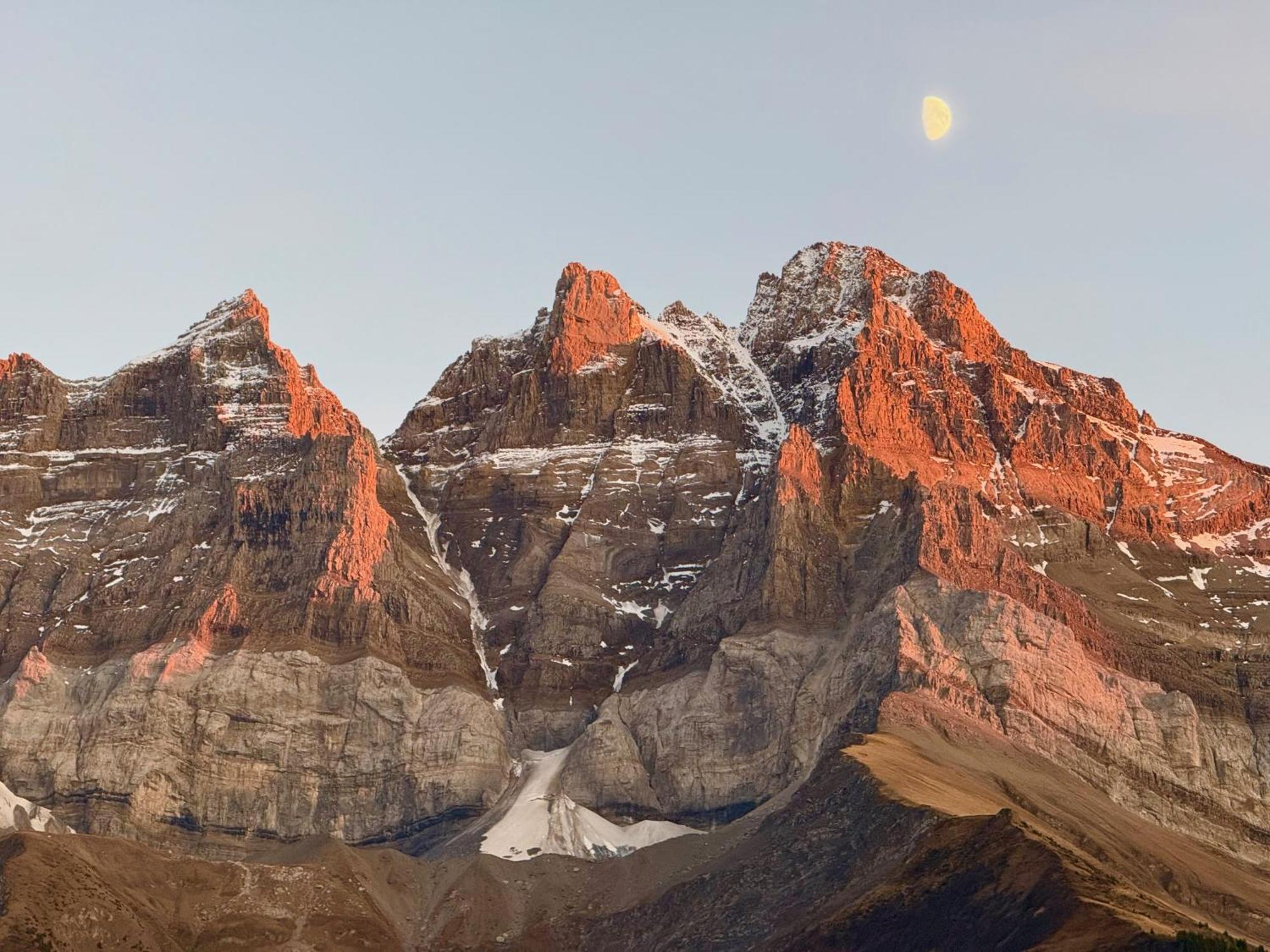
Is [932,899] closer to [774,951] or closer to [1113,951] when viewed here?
[774,951]

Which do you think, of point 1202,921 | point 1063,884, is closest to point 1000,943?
point 1063,884

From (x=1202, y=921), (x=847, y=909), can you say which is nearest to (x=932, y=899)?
(x=847, y=909)

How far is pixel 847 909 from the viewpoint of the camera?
197 m

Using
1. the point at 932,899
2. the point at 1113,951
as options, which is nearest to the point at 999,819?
the point at 932,899

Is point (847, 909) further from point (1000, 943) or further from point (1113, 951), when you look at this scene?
point (1113, 951)

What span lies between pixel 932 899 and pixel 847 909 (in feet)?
29.2

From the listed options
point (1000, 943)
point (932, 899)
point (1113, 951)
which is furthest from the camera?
point (932, 899)

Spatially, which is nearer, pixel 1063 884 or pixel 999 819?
pixel 1063 884

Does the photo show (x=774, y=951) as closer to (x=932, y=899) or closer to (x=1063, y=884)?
(x=932, y=899)

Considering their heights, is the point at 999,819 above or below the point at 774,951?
above

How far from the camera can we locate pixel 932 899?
629ft

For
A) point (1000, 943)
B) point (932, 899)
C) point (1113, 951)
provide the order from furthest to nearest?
1. point (932, 899)
2. point (1000, 943)
3. point (1113, 951)

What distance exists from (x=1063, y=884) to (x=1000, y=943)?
7.68 metres

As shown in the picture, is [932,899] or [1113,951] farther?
[932,899]
